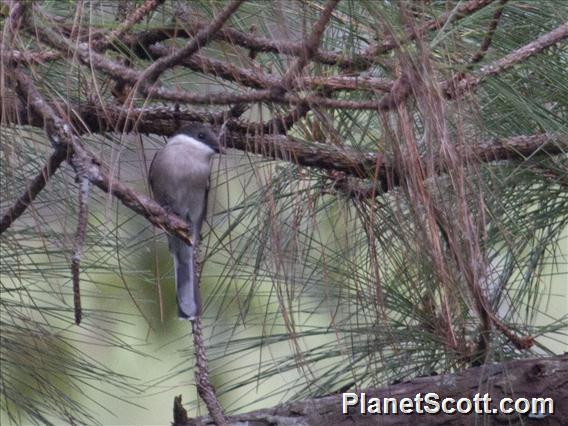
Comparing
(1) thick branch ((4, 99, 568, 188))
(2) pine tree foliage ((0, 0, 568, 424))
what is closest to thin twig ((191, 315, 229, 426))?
(2) pine tree foliage ((0, 0, 568, 424))

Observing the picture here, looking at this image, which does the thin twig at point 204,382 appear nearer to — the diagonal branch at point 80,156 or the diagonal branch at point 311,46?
the diagonal branch at point 80,156

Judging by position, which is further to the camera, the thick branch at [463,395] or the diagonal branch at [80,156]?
the thick branch at [463,395]

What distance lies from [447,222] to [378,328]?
31cm

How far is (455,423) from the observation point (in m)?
1.25

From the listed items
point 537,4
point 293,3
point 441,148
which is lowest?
point 441,148

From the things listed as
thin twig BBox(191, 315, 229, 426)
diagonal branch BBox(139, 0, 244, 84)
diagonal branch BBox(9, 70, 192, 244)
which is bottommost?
thin twig BBox(191, 315, 229, 426)

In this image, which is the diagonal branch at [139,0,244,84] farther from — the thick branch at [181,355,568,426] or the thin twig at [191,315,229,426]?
the thick branch at [181,355,568,426]

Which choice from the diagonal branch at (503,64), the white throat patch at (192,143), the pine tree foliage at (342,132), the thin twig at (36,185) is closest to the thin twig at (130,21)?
the pine tree foliage at (342,132)

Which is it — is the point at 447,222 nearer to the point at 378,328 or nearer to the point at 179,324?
the point at 378,328

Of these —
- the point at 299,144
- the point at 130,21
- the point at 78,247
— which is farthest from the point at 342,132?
the point at 78,247

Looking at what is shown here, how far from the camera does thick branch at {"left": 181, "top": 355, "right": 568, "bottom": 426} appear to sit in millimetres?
1240

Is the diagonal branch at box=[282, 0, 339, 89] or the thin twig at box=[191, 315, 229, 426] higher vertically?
the diagonal branch at box=[282, 0, 339, 89]

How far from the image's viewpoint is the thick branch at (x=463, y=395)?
4.07 feet

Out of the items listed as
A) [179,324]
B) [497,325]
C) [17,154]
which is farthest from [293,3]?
[179,324]
